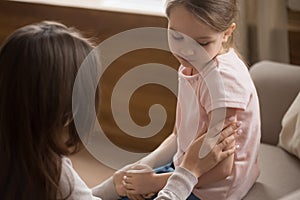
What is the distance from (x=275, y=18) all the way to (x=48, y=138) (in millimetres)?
1752

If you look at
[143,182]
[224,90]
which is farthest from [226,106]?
[143,182]

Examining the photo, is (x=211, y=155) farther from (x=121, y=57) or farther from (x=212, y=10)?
(x=121, y=57)

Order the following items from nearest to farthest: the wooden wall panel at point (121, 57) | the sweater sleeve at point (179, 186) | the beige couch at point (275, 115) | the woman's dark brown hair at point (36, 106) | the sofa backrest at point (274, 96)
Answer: the woman's dark brown hair at point (36, 106), the sweater sleeve at point (179, 186), the beige couch at point (275, 115), the sofa backrest at point (274, 96), the wooden wall panel at point (121, 57)

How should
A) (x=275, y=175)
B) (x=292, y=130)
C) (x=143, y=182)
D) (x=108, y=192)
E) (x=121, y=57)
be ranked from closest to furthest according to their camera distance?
1. (x=143, y=182)
2. (x=108, y=192)
3. (x=275, y=175)
4. (x=292, y=130)
5. (x=121, y=57)

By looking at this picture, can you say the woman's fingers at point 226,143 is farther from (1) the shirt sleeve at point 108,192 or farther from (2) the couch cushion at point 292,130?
(2) the couch cushion at point 292,130

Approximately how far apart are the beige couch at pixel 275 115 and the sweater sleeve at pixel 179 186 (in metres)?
0.43

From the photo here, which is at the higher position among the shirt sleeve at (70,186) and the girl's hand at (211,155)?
the shirt sleeve at (70,186)

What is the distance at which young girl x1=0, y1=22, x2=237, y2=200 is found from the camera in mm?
1260

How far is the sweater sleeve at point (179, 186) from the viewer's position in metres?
1.54

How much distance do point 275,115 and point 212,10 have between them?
750mm

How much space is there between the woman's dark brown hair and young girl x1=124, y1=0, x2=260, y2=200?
0.32m

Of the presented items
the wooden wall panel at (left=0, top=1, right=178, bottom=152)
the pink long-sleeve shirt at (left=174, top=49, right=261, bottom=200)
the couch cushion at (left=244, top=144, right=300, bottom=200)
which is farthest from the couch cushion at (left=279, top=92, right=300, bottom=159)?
the wooden wall panel at (left=0, top=1, right=178, bottom=152)

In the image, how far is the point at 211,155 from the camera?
5.22 ft

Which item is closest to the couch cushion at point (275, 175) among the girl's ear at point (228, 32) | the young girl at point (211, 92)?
the young girl at point (211, 92)
